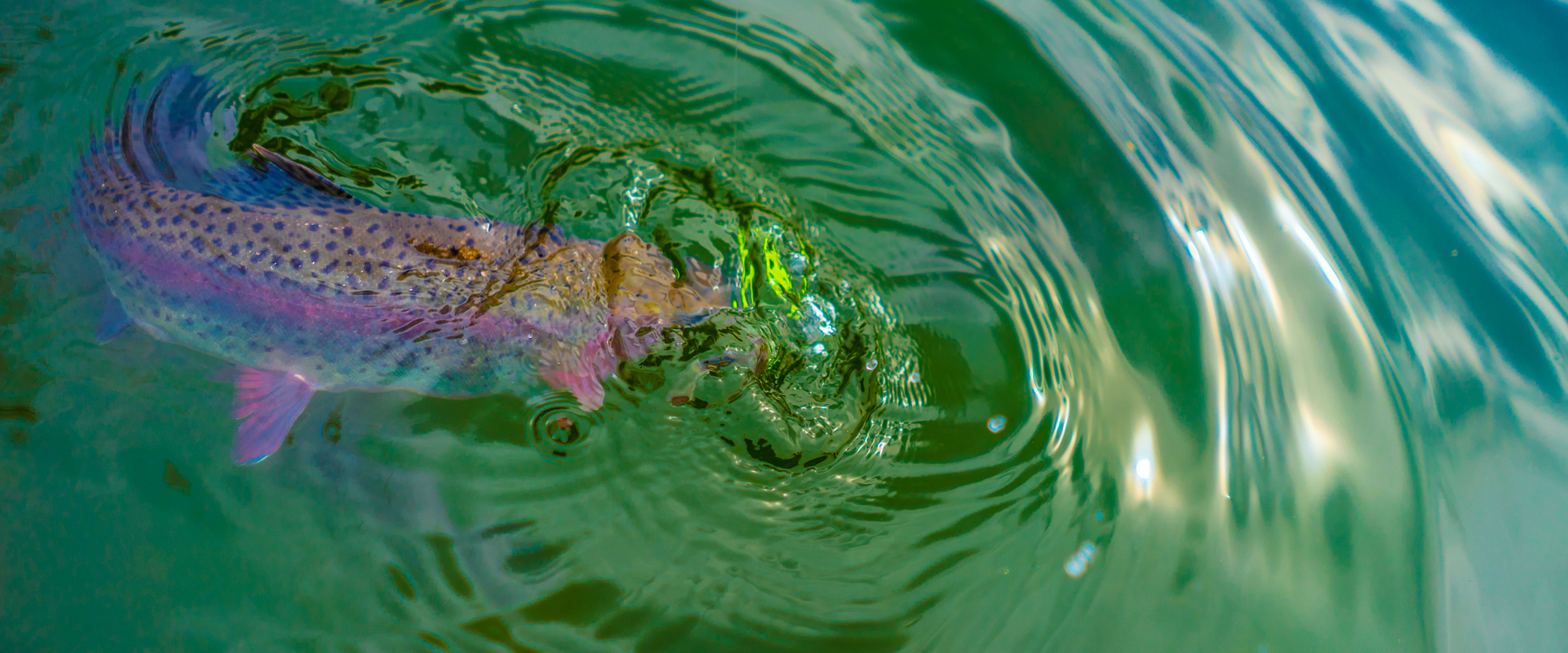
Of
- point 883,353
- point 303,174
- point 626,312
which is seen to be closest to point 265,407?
point 303,174

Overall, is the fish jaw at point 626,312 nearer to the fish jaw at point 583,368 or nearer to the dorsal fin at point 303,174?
the fish jaw at point 583,368

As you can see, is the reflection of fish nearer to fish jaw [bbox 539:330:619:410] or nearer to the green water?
fish jaw [bbox 539:330:619:410]

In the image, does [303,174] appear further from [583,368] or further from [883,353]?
[883,353]

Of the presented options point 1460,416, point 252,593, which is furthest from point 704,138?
point 1460,416

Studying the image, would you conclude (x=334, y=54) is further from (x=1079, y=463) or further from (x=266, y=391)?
(x=1079, y=463)

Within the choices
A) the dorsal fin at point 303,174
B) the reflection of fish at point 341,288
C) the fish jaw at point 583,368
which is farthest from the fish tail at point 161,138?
the fish jaw at point 583,368

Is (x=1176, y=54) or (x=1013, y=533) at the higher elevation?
(x=1176, y=54)
